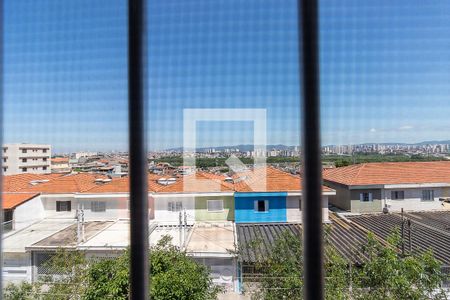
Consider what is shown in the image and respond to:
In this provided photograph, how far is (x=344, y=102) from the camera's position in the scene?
980 mm

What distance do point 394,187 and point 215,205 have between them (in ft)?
2.16

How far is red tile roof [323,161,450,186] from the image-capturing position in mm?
1074

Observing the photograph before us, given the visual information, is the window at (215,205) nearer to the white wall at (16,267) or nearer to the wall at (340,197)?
the wall at (340,197)

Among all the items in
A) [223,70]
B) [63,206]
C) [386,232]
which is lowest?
[386,232]

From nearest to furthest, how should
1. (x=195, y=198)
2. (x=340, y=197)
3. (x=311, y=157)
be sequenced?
(x=311, y=157) < (x=340, y=197) < (x=195, y=198)

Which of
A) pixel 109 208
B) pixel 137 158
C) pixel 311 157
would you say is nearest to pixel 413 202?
pixel 311 157

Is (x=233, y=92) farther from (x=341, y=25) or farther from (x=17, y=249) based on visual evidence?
(x=17, y=249)

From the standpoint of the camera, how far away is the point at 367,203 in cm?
114

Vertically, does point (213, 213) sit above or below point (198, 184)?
below

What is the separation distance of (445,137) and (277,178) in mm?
559

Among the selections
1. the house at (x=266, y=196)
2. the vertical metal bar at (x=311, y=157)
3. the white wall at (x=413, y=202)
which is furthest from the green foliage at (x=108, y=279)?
the white wall at (x=413, y=202)

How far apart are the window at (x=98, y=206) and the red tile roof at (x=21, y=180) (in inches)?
6.3

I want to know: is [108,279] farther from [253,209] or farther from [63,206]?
[253,209]

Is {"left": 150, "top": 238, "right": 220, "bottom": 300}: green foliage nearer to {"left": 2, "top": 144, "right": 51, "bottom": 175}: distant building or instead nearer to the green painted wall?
the green painted wall
